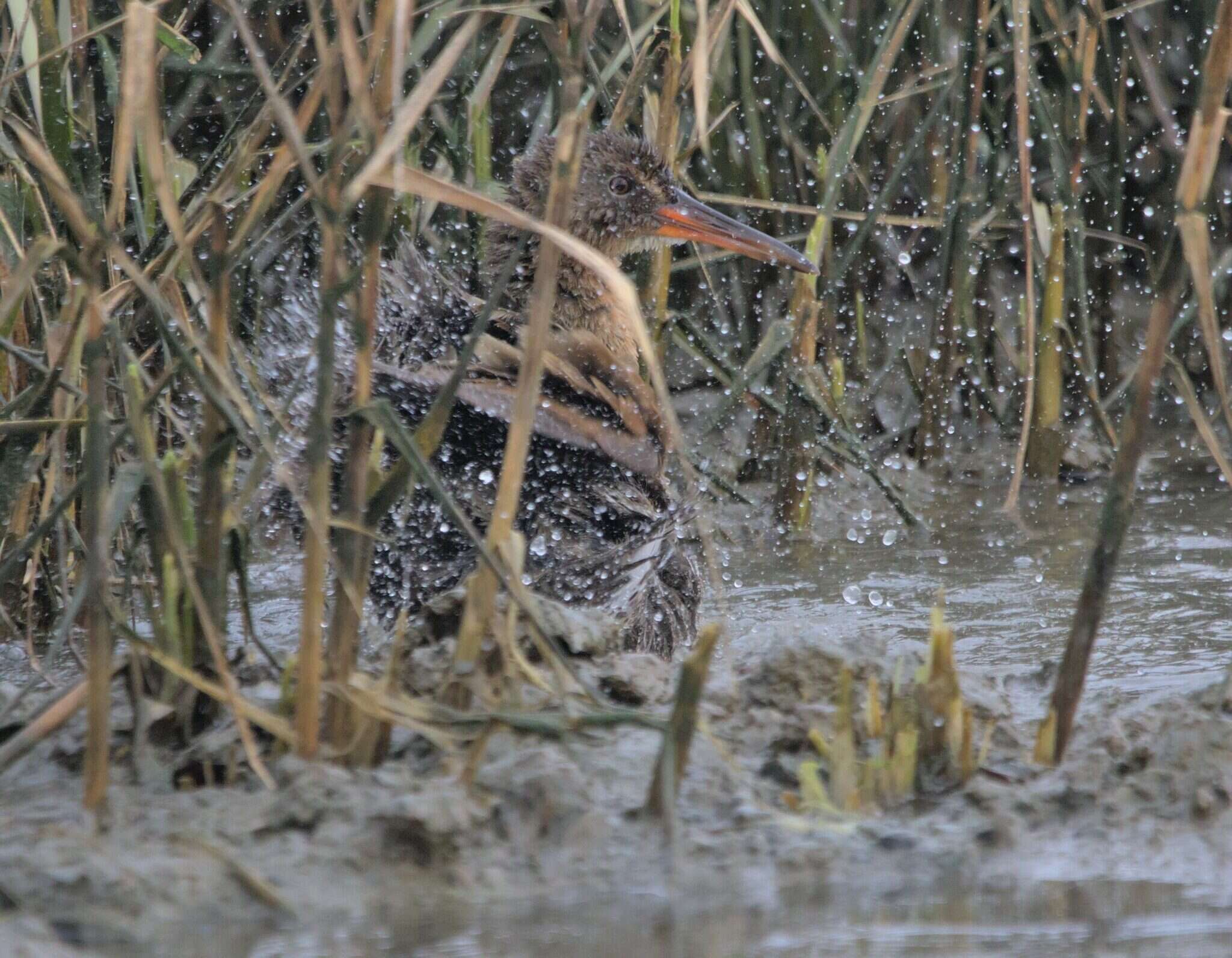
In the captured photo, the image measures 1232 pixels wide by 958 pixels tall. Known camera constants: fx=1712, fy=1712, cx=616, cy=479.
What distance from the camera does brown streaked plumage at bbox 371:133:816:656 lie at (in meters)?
3.27

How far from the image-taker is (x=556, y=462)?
3.42 metres

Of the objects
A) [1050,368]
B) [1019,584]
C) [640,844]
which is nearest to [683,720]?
[640,844]

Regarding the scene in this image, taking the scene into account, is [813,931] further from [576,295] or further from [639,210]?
[639,210]

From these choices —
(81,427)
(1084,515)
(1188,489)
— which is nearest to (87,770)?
(81,427)

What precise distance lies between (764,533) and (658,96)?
3.99 feet

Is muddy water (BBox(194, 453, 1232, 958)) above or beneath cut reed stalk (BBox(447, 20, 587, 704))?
beneath

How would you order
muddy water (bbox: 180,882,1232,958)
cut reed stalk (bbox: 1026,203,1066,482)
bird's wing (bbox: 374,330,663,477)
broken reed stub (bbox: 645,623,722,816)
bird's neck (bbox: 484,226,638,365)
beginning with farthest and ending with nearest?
cut reed stalk (bbox: 1026,203,1066,482) → bird's neck (bbox: 484,226,638,365) → bird's wing (bbox: 374,330,663,477) → broken reed stub (bbox: 645,623,722,816) → muddy water (bbox: 180,882,1232,958)

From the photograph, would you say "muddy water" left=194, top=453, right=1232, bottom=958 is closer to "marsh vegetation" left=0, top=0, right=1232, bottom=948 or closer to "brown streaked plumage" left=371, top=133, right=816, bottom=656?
"marsh vegetation" left=0, top=0, right=1232, bottom=948

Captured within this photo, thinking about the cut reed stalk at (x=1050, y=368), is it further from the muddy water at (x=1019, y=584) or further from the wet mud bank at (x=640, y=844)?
the wet mud bank at (x=640, y=844)

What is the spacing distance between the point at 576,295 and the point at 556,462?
0.70m

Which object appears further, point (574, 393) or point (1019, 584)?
point (1019, 584)

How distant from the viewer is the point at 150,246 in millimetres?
3111

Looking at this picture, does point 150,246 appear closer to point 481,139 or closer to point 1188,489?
point 481,139

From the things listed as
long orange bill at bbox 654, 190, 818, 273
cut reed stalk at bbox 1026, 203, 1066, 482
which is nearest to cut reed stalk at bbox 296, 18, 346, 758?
long orange bill at bbox 654, 190, 818, 273
